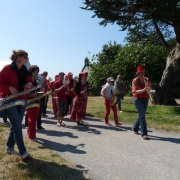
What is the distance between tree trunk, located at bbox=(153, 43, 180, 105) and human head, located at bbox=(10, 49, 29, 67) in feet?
37.9

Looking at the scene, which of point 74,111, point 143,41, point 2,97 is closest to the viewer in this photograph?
point 2,97

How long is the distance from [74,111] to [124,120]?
2.14m

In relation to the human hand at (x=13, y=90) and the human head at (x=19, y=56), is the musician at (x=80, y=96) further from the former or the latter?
the human hand at (x=13, y=90)

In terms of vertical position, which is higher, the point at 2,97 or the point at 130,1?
the point at 130,1

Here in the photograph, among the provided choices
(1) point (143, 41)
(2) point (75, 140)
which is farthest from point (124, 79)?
(2) point (75, 140)

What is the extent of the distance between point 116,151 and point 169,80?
36.4ft

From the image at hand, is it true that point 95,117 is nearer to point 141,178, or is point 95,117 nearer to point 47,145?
point 47,145

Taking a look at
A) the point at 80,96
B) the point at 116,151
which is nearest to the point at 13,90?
the point at 116,151

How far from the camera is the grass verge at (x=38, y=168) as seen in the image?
4.35m

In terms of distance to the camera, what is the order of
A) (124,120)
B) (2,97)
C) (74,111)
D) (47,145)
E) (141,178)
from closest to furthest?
(141,178) → (2,97) → (47,145) → (74,111) → (124,120)

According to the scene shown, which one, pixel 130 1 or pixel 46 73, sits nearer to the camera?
pixel 46 73

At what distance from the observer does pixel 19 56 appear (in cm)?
498

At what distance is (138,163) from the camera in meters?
5.20

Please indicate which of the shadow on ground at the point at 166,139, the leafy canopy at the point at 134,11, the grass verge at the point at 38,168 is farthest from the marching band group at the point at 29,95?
the leafy canopy at the point at 134,11
